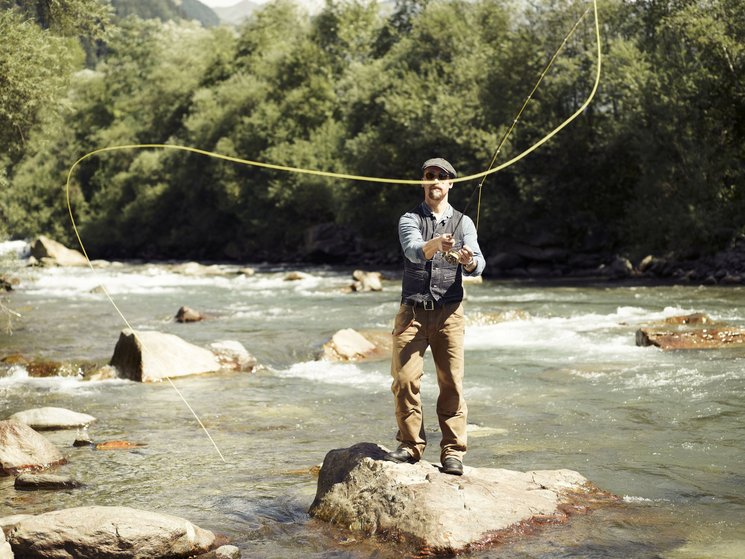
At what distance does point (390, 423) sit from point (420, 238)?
505 cm

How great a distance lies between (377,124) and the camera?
4703 cm

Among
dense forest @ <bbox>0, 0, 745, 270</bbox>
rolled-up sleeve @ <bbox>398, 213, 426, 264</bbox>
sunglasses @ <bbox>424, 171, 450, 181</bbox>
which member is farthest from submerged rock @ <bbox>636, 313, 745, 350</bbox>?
dense forest @ <bbox>0, 0, 745, 270</bbox>

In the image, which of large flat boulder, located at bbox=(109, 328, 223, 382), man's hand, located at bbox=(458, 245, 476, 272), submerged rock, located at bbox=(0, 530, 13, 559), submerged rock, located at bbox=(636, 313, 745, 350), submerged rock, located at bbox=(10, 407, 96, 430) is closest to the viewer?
submerged rock, located at bbox=(0, 530, 13, 559)

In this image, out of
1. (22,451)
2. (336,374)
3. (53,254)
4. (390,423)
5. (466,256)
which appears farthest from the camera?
(53,254)

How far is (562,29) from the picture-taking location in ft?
121

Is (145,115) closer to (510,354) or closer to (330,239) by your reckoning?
(330,239)

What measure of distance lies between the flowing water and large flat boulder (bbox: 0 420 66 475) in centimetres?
25

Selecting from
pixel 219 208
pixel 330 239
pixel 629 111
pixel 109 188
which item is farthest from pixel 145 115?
pixel 629 111

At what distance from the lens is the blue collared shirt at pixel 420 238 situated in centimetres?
648

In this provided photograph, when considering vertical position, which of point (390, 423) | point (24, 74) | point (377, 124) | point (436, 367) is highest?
point (377, 124)

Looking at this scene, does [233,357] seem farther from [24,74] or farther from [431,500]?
[431,500]

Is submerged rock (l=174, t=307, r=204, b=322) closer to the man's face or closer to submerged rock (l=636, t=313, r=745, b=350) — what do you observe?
submerged rock (l=636, t=313, r=745, b=350)

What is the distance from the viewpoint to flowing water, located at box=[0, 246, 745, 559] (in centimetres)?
703

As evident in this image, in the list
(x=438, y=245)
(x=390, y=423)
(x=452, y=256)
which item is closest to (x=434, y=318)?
(x=452, y=256)
